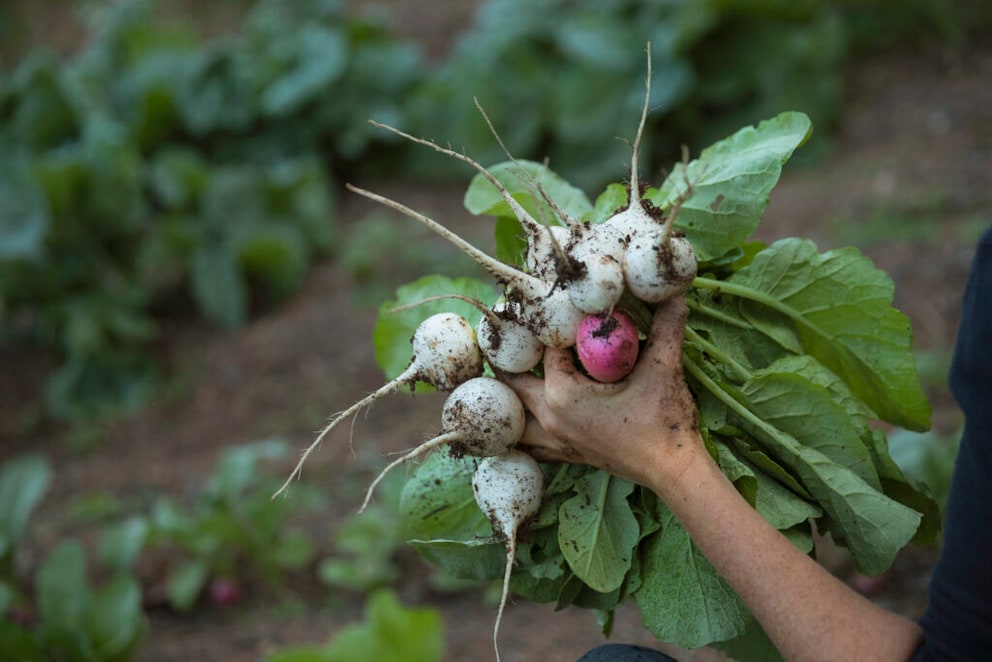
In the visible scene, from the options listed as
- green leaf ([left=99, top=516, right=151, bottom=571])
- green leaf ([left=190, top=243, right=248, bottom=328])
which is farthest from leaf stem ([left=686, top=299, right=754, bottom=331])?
green leaf ([left=190, top=243, right=248, bottom=328])

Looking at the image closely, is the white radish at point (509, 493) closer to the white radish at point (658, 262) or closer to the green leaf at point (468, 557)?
the green leaf at point (468, 557)

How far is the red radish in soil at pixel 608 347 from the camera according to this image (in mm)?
1545

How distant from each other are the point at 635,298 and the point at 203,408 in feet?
11.8

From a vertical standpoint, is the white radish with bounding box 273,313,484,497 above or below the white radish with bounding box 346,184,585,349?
below

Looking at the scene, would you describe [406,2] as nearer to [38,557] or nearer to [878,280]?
[38,557]

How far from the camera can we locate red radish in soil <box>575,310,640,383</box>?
1.54m

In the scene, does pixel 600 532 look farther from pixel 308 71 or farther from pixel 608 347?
pixel 308 71

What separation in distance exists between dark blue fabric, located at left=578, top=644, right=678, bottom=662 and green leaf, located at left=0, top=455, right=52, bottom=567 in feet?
7.57

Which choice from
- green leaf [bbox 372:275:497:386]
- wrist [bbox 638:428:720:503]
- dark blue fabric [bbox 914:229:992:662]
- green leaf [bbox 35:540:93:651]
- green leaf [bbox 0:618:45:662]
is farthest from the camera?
green leaf [bbox 35:540:93:651]

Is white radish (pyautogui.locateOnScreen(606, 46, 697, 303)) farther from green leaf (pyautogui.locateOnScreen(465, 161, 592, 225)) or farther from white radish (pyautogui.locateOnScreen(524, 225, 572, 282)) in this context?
green leaf (pyautogui.locateOnScreen(465, 161, 592, 225))

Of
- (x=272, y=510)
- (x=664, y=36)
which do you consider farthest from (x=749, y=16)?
(x=272, y=510)

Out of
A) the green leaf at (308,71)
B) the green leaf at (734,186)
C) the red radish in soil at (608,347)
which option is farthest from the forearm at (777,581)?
the green leaf at (308,71)

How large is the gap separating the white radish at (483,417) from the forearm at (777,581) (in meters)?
0.27

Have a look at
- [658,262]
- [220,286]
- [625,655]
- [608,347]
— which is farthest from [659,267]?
[220,286]
